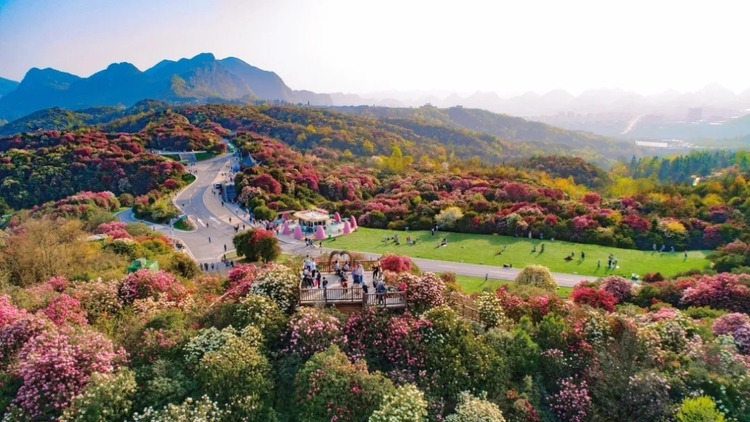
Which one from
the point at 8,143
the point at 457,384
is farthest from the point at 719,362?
the point at 8,143

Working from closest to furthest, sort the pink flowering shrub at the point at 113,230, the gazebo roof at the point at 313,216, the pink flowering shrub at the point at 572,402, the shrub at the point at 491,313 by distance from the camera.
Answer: the pink flowering shrub at the point at 572,402
the shrub at the point at 491,313
the pink flowering shrub at the point at 113,230
the gazebo roof at the point at 313,216

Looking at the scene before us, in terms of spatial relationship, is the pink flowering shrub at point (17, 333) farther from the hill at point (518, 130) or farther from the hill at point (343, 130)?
the hill at point (518, 130)

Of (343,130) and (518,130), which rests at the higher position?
(343,130)

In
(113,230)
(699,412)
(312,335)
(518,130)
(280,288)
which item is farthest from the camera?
(518,130)

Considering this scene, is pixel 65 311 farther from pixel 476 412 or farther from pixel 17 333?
pixel 476 412

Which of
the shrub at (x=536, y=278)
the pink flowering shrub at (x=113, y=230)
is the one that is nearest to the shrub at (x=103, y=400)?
the shrub at (x=536, y=278)

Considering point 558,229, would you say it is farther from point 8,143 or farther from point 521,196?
point 8,143

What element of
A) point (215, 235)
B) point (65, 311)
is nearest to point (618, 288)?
point (65, 311)
